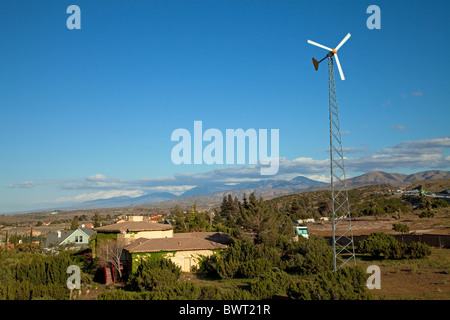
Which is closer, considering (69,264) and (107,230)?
(69,264)

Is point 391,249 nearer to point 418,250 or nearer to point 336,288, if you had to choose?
point 418,250

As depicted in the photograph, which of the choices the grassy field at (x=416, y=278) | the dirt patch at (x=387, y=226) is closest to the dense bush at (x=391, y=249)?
the grassy field at (x=416, y=278)

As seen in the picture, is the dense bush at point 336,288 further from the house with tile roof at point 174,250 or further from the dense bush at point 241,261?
the house with tile roof at point 174,250

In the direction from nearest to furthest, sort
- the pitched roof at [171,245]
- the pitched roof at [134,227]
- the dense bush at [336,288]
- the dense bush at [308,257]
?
the dense bush at [336,288], the dense bush at [308,257], the pitched roof at [171,245], the pitched roof at [134,227]
